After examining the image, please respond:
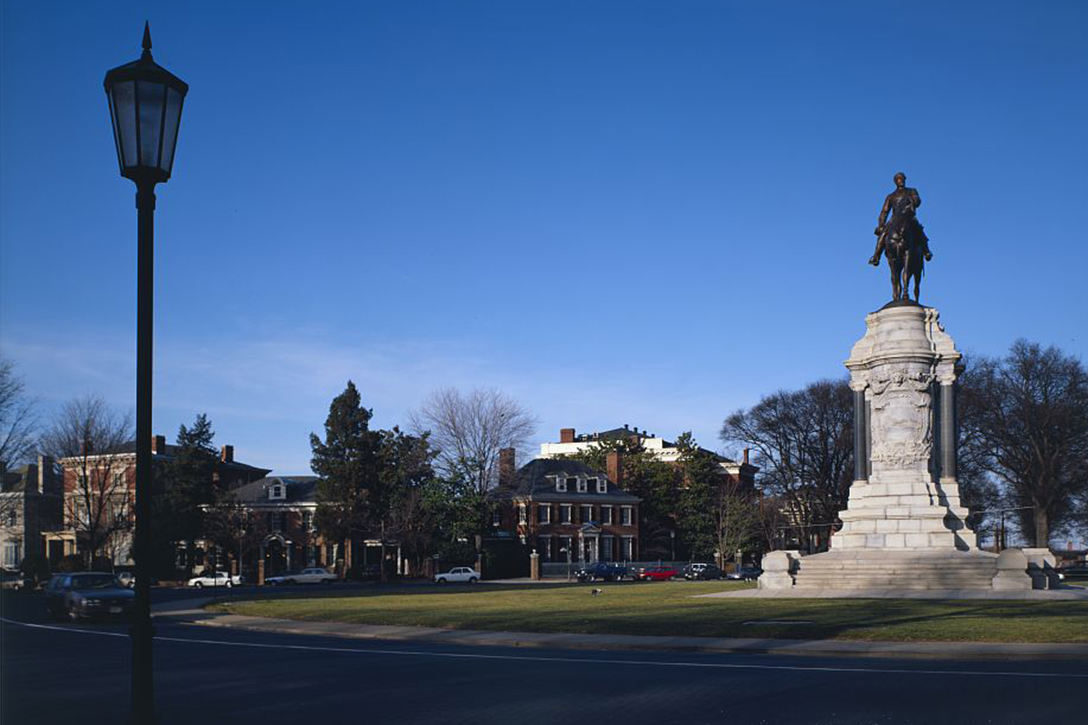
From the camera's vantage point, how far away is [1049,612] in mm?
28484

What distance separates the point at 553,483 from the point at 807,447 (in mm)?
24568

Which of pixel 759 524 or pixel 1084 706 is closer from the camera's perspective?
pixel 1084 706

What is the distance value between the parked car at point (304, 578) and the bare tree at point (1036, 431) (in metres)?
49.0

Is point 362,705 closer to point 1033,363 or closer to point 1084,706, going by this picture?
point 1084,706

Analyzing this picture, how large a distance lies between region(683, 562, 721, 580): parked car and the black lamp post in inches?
3193

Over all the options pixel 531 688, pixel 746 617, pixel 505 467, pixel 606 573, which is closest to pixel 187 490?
pixel 505 467

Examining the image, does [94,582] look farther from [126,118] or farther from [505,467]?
[505,467]

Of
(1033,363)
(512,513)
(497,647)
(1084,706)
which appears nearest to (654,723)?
(1084,706)

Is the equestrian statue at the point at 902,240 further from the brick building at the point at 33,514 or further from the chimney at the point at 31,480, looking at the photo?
the chimney at the point at 31,480

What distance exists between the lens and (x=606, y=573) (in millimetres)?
84688

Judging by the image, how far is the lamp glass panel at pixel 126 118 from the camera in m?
8.45

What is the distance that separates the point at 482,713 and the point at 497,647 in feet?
32.5

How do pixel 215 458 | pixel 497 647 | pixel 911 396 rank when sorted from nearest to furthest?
1. pixel 497 647
2. pixel 911 396
3. pixel 215 458

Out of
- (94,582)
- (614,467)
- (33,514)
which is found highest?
(614,467)
